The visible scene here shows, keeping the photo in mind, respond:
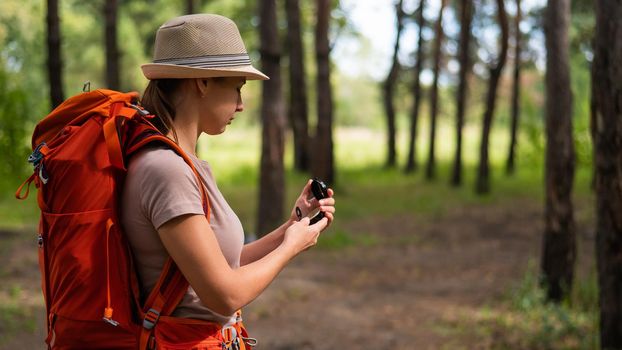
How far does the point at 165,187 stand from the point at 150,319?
40cm

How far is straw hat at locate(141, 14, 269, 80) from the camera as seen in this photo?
2498 mm

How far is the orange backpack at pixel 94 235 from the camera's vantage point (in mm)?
2320

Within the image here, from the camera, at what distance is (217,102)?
2600mm

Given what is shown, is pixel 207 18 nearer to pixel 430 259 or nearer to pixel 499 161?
pixel 430 259

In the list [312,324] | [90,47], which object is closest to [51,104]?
[312,324]

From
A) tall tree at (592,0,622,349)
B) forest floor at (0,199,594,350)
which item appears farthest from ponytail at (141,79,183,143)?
forest floor at (0,199,594,350)

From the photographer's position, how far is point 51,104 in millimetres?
12688

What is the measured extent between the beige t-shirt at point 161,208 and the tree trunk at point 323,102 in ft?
58.7

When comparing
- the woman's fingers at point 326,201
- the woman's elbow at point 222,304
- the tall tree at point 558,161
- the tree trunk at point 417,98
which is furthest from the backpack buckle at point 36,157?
the tree trunk at point 417,98

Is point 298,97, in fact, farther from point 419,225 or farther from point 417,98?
point 419,225

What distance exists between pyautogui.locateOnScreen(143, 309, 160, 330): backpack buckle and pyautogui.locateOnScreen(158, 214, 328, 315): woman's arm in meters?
0.15

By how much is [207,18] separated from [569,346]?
20.9 ft

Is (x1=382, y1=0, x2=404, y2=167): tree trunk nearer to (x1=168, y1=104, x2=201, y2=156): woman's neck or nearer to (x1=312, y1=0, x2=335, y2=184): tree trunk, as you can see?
(x1=312, y1=0, x2=335, y2=184): tree trunk

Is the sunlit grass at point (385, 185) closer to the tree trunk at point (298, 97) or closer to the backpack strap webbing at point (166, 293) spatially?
the tree trunk at point (298, 97)
